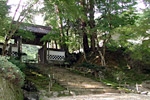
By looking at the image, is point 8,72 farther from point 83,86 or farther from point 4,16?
point 83,86

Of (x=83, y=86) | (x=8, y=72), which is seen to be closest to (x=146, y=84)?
(x=83, y=86)

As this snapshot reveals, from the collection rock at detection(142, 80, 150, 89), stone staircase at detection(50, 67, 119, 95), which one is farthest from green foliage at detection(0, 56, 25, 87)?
rock at detection(142, 80, 150, 89)

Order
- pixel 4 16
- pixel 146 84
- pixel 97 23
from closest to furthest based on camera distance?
pixel 4 16 < pixel 146 84 < pixel 97 23

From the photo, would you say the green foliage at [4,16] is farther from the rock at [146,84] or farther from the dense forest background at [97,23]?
the rock at [146,84]

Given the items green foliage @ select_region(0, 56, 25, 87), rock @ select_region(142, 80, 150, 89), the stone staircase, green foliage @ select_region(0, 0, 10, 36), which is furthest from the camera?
rock @ select_region(142, 80, 150, 89)

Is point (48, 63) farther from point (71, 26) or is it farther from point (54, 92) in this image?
point (54, 92)

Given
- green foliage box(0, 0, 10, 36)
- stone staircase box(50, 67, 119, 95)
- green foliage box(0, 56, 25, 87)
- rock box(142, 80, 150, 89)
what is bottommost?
rock box(142, 80, 150, 89)

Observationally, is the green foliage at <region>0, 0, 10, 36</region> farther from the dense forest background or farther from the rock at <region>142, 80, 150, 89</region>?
the rock at <region>142, 80, 150, 89</region>

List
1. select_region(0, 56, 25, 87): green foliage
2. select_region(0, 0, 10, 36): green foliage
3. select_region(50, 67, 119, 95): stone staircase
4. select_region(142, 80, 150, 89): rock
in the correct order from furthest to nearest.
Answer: select_region(142, 80, 150, 89): rock, select_region(50, 67, 119, 95): stone staircase, select_region(0, 0, 10, 36): green foliage, select_region(0, 56, 25, 87): green foliage

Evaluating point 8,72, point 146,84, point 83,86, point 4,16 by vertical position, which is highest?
point 4,16

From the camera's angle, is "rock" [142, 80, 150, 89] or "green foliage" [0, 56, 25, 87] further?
"rock" [142, 80, 150, 89]

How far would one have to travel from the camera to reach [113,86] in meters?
11.6

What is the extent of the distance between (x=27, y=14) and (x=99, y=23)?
224 inches

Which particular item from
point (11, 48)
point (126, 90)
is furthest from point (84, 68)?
point (11, 48)
